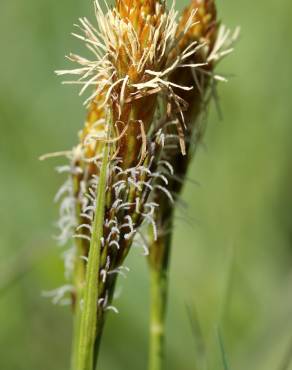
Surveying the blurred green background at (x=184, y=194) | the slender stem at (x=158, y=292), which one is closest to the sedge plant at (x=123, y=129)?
the slender stem at (x=158, y=292)

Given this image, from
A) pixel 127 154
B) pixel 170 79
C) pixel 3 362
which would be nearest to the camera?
pixel 127 154

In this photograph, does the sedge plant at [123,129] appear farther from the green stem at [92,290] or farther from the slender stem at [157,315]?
the slender stem at [157,315]

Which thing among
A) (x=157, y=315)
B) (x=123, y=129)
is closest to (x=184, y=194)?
(x=157, y=315)

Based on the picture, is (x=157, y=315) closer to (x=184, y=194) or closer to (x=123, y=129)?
(x=123, y=129)

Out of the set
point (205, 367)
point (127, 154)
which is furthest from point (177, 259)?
point (127, 154)

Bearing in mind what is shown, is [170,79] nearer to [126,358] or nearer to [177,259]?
[126,358]

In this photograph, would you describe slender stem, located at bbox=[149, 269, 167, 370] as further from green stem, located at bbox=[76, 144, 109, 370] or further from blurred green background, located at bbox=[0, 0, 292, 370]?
blurred green background, located at bbox=[0, 0, 292, 370]
